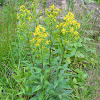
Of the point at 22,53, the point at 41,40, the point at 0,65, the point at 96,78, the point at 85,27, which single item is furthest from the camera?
the point at 85,27

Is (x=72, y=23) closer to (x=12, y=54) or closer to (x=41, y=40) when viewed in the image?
(x=41, y=40)

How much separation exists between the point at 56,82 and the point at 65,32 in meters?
0.72

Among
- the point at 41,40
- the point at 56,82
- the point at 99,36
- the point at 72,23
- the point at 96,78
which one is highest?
the point at 72,23

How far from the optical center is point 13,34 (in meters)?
3.14

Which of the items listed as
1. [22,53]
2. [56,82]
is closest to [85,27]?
[22,53]

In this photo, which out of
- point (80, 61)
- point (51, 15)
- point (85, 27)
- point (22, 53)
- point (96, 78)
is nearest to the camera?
point (51, 15)

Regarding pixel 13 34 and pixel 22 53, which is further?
pixel 13 34

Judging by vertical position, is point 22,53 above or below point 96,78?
above

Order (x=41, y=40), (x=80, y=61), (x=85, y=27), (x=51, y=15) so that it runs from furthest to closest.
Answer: (x=85, y=27)
(x=80, y=61)
(x=51, y=15)
(x=41, y=40)

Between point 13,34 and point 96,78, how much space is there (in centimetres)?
211

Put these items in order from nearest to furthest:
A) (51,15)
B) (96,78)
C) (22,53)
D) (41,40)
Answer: (41,40) < (51,15) < (96,78) < (22,53)

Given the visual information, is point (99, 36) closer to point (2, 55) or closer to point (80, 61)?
point (80, 61)

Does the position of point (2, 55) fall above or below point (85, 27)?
below

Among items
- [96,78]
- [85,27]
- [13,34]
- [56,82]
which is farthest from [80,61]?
[13,34]
